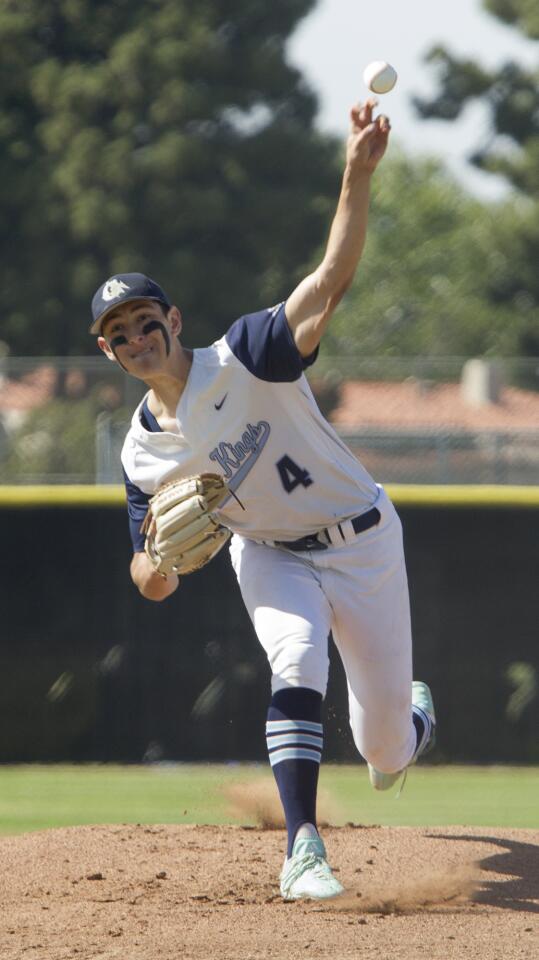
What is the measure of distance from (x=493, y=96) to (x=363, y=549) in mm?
21986

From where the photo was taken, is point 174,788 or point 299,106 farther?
point 299,106

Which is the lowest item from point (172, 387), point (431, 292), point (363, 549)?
point (363, 549)

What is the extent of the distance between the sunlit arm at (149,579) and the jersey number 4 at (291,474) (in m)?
0.46

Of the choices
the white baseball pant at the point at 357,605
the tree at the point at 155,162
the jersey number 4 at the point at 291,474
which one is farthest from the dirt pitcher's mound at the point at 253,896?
the tree at the point at 155,162

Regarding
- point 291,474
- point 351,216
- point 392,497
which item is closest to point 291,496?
point 291,474

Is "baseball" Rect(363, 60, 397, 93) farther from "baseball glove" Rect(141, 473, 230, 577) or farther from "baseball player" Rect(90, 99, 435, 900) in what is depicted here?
"baseball glove" Rect(141, 473, 230, 577)

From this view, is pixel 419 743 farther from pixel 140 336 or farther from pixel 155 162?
pixel 155 162

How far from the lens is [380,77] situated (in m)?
4.34

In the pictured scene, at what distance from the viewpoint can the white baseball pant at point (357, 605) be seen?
461 cm

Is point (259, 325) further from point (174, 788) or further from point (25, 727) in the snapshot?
point (25, 727)

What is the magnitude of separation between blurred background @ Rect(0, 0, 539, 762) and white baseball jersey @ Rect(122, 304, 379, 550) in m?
3.73

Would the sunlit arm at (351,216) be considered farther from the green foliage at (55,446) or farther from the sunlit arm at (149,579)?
the green foliage at (55,446)

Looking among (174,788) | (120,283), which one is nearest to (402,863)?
(120,283)

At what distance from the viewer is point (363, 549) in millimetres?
4758
